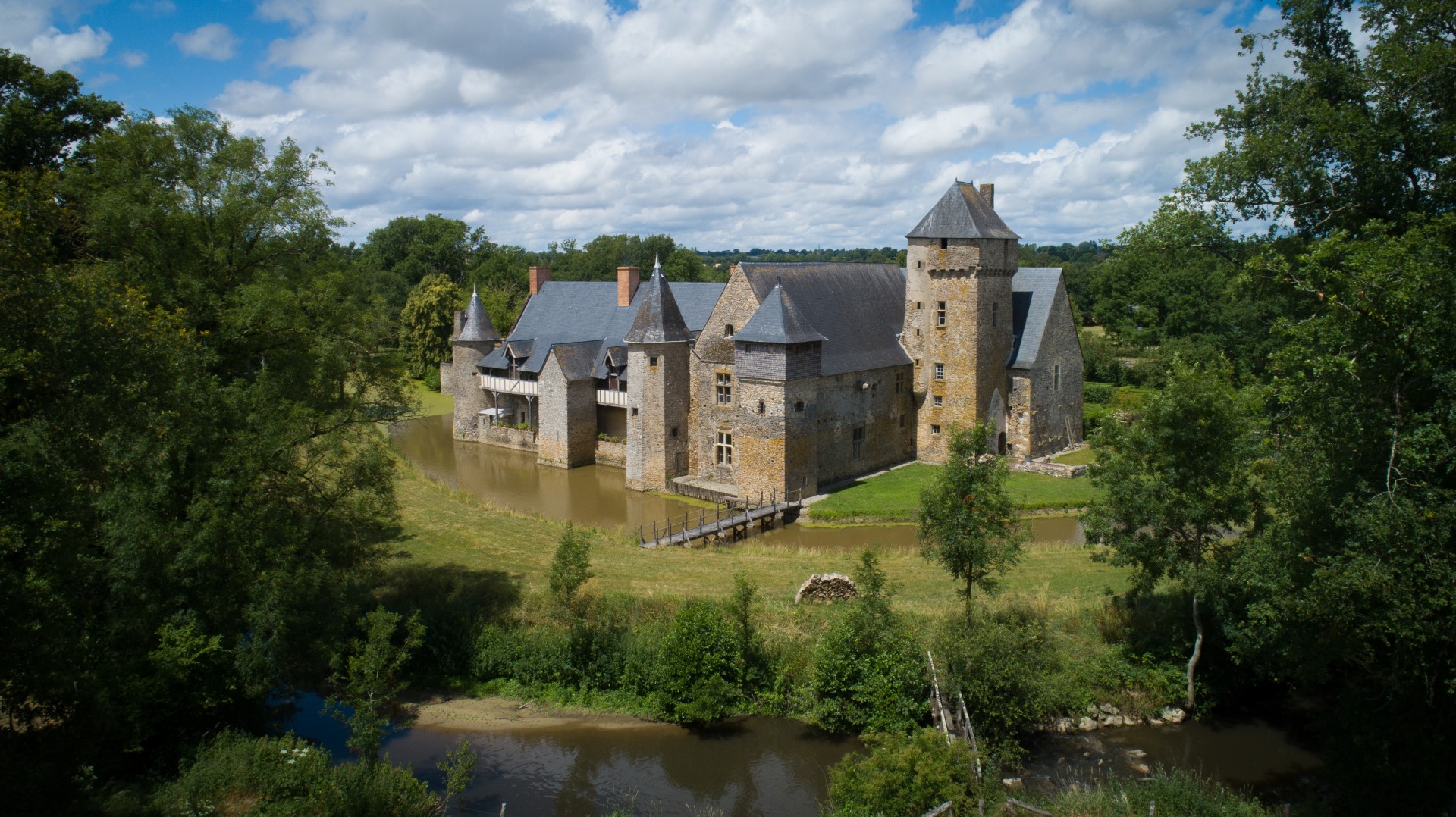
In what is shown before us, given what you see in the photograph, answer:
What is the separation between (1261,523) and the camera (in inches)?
520

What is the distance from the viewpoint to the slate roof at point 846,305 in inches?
1105

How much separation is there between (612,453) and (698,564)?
13348 millimetres

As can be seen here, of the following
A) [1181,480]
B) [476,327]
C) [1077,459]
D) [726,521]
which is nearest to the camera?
[1181,480]

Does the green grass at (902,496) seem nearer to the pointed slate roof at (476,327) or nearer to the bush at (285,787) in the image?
the bush at (285,787)

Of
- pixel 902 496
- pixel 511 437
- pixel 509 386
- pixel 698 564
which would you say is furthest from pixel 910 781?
pixel 509 386

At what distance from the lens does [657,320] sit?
95.3 ft

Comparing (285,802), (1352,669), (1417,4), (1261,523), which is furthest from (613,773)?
(1417,4)

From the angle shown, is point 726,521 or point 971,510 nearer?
point 971,510

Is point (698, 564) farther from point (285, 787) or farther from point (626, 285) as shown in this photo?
point (626, 285)

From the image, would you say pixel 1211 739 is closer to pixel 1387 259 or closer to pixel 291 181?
pixel 1387 259

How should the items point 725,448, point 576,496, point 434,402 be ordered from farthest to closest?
point 434,402
point 576,496
point 725,448

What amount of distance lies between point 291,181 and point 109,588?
31.3 feet

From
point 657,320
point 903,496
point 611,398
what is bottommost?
point 903,496

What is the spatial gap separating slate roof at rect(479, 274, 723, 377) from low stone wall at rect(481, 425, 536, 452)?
2546 mm
